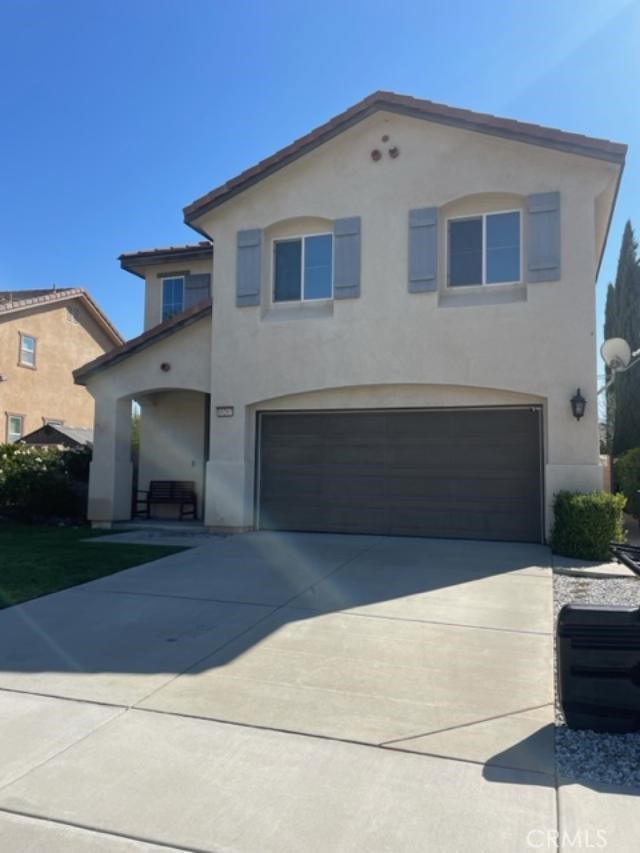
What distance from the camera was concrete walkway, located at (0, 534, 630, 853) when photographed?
10.1 ft

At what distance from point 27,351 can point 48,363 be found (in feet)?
4.33

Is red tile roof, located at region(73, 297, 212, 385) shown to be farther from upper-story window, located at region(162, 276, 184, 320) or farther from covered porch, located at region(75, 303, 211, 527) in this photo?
upper-story window, located at region(162, 276, 184, 320)

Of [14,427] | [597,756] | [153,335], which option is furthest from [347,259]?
[14,427]

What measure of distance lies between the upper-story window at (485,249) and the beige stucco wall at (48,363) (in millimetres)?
20193

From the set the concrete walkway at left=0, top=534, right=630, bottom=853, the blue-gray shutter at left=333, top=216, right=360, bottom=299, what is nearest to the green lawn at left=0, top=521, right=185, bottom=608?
the concrete walkway at left=0, top=534, right=630, bottom=853

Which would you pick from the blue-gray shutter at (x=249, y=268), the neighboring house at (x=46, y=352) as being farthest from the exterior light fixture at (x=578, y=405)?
the neighboring house at (x=46, y=352)

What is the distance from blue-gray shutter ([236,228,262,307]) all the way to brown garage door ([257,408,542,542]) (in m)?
2.53

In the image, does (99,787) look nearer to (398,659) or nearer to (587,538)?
(398,659)

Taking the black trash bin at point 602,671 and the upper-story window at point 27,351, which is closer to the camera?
the black trash bin at point 602,671

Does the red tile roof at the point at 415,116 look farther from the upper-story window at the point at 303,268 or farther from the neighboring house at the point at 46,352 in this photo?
the neighboring house at the point at 46,352

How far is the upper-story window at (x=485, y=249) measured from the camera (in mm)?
11656

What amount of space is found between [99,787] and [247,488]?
9758 millimetres

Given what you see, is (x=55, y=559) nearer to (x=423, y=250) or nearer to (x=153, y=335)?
(x=153, y=335)

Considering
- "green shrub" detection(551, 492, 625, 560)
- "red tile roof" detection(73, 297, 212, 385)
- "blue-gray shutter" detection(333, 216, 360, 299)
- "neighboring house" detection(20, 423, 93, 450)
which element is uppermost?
"blue-gray shutter" detection(333, 216, 360, 299)
